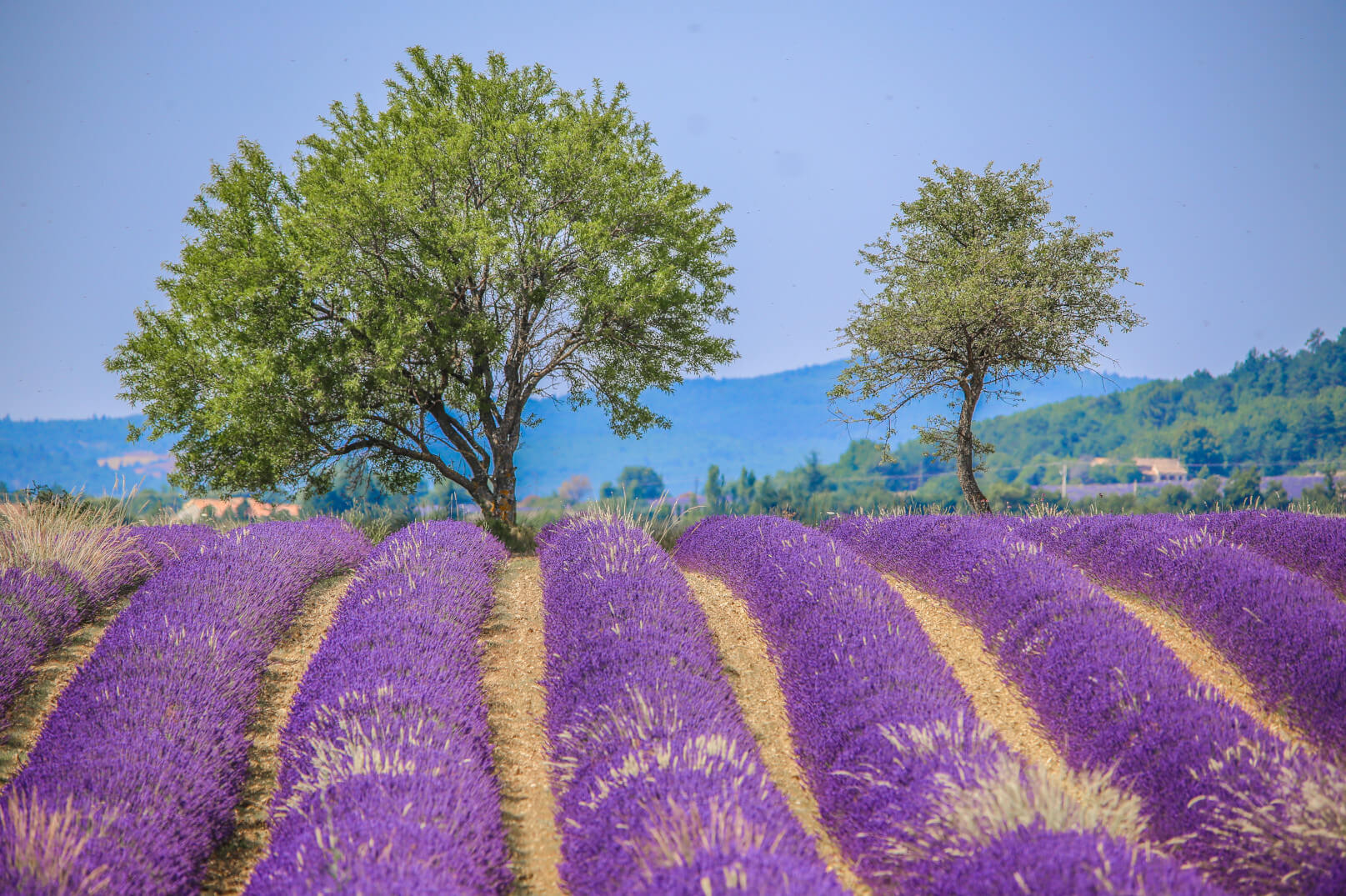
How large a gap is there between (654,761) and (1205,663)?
5.21 metres

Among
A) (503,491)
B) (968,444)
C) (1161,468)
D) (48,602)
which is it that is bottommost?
(1161,468)

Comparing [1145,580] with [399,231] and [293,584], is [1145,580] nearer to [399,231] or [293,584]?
[293,584]

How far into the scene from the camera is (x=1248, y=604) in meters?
6.45

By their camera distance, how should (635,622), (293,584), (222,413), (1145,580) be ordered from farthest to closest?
1. (222,413)
2. (293,584)
3. (1145,580)
4. (635,622)

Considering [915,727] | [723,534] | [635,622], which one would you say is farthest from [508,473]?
[915,727]

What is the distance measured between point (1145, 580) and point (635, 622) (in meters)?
5.44

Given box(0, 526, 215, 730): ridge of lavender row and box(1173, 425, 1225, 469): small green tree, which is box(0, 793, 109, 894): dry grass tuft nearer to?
box(0, 526, 215, 730): ridge of lavender row

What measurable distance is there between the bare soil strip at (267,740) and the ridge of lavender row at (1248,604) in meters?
7.22

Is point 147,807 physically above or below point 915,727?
above

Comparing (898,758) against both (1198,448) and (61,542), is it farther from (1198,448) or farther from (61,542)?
(1198,448)

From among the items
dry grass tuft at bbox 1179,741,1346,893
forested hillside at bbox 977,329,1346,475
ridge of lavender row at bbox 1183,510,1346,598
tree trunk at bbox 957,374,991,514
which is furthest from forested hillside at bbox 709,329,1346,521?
dry grass tuft at bbox 1179,741,1346,893

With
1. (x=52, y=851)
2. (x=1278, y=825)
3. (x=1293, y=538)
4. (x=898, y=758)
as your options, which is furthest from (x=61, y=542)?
(x=1293, y=538)

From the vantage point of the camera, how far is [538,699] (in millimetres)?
6336

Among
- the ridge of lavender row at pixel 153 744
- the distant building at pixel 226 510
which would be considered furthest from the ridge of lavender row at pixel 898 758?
the distant building at pixel 226 510
